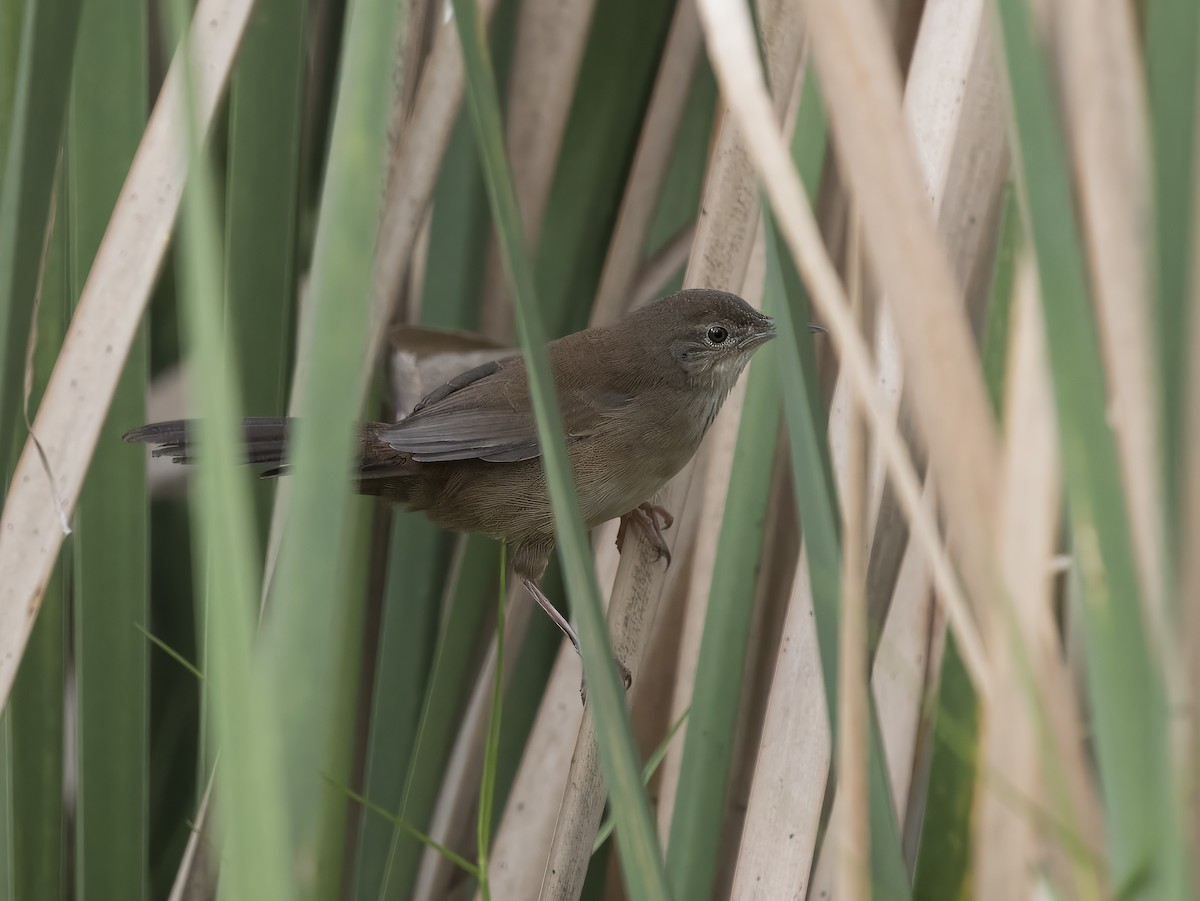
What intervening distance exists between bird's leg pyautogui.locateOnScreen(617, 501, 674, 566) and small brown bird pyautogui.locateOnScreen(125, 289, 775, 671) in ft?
0.04

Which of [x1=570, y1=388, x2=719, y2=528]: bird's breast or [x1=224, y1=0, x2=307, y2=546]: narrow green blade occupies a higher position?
[x1=224, y1=0, x2=307, y2=546]: narrow green blade

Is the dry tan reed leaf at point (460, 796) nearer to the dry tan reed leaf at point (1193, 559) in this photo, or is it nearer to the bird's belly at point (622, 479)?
the bird's belly at point (622, 479)

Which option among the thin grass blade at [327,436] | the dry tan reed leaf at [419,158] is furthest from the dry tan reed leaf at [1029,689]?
the dry tan reed leaf at [419,158]

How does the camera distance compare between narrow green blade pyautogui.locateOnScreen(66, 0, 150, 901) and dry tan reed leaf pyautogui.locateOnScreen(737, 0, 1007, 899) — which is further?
narrow green blade pyautogui.locateOnScreen(66, 0, 150, 901)

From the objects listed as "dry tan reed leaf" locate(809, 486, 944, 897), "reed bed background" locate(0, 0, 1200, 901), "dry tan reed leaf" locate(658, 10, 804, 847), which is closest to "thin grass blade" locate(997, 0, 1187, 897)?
"reed bed background" locate(0, 0, 1200, 901)

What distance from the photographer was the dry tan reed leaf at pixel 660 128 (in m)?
1.92

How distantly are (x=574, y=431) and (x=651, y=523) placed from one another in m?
0.25

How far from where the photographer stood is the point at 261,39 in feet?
5.40

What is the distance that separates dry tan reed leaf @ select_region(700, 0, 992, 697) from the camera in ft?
2.49

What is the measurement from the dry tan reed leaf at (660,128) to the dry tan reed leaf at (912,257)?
4.08 feet

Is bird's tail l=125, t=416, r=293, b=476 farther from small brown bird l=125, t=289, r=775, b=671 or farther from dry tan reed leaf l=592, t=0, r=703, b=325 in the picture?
dry tan reed leaf l=592, t=0, r=703, b=325

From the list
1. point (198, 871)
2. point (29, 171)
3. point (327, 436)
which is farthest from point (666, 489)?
point (327, 436)

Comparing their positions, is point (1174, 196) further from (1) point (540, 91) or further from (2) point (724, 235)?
(1) point (540, 91)

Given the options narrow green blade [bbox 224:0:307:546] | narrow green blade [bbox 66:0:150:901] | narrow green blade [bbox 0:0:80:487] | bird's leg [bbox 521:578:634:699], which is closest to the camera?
narrow green blade [bbox 0:0:80:487]
